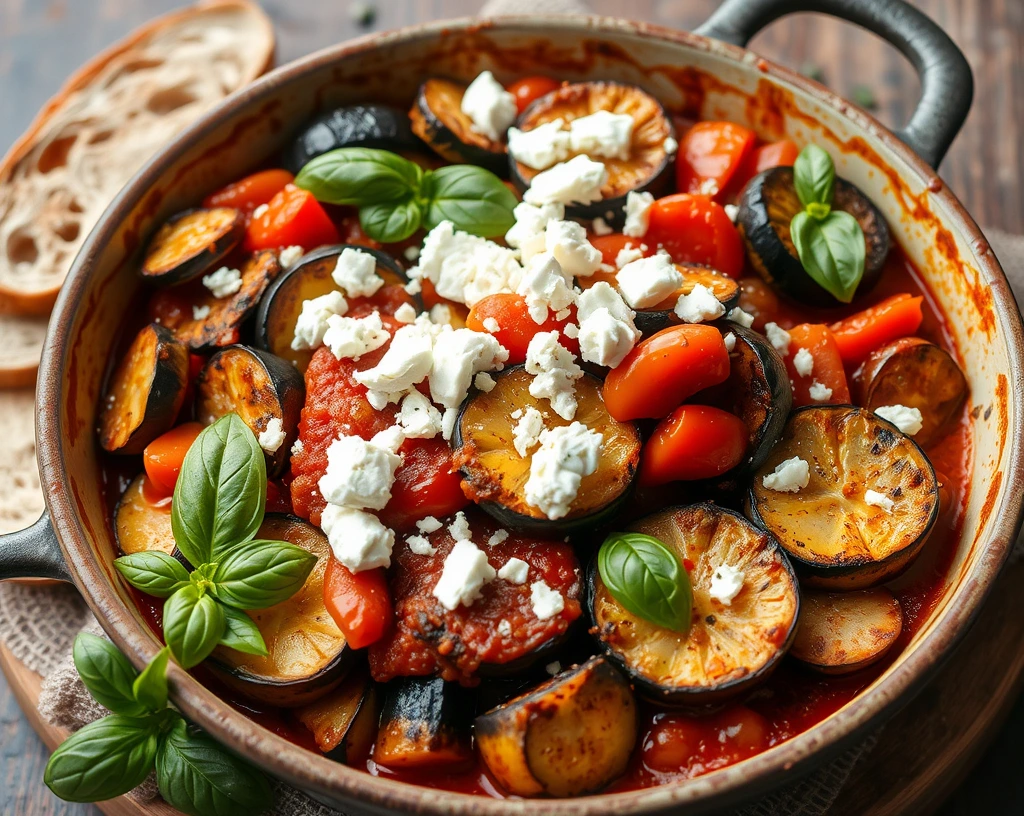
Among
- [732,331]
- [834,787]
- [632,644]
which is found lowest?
[834,787]

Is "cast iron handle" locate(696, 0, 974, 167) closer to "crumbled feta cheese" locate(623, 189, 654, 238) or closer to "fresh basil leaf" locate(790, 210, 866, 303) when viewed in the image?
"fresh basil leaf" locate(790, 210, 866, 303)

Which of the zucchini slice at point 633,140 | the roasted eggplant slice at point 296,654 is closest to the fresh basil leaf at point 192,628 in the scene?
the roasted eggplant slice at point 296,654

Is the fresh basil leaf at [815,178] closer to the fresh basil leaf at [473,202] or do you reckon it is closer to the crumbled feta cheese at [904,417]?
the crumbled feta cheese at [904,417]

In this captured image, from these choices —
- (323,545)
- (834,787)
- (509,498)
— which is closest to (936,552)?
(834,787)

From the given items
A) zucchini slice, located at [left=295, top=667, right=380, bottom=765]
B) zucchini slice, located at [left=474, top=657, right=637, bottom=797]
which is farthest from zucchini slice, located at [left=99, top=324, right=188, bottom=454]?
zucchini slice, located at [left=474, top=657, right=637, bottom=797]

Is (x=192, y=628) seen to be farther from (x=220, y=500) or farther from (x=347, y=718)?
(x=347, y=718)

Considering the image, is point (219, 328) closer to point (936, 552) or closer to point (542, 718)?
point (542, 718)

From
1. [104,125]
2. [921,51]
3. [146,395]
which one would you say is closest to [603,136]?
[921,51]
